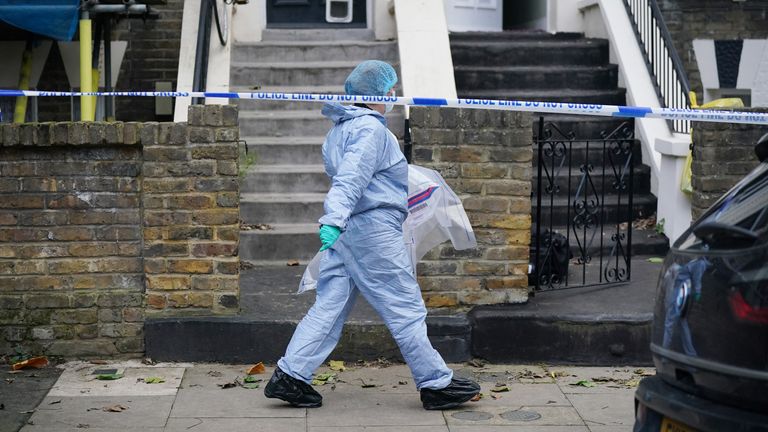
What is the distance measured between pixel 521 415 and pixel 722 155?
2.75 m

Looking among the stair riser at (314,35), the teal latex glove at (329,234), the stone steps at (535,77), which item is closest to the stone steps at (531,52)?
the stone steps at (535,77)

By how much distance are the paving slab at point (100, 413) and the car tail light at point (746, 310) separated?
303 cm

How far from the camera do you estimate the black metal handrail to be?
369 inches

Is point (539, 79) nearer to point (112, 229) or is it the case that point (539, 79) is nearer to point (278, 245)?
point (278, 245)

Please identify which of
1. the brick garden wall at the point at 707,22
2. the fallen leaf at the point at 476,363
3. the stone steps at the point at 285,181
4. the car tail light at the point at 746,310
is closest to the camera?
the car tail light at the point at 746,310

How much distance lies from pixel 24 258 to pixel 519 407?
296 cm

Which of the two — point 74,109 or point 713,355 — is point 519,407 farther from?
point 74,109

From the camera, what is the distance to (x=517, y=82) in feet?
34.0

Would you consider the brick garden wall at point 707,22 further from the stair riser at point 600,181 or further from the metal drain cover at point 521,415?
the metal drain cover at point 521,415

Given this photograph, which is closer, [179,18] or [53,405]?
[53,405]

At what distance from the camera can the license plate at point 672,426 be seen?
12.0 ft

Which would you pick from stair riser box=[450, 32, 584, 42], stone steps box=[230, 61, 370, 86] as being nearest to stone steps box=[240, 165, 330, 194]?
stone steps box=[230, 61, 370, 86]

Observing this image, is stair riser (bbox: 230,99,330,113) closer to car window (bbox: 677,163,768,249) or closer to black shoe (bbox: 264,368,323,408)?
black shoe (bbox: 264,368,323,408)

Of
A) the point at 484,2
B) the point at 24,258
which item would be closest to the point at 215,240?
the point at 24,258
